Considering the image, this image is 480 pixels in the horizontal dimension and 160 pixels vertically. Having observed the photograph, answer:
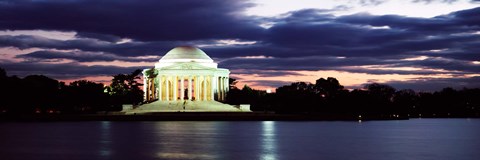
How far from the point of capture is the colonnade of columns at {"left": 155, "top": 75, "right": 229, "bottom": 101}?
19050cm

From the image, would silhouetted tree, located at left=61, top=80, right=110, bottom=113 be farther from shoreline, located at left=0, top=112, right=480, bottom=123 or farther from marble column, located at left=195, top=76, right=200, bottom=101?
marble column, located at left=195, top=76, right=200, bottom=101

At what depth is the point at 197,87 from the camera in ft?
629

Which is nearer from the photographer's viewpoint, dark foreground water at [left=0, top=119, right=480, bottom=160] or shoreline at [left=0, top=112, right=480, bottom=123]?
dark foreground water at [left=0, top=119, right=480, bottom=160]

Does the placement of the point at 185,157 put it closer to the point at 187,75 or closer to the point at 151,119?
the point at 151,119

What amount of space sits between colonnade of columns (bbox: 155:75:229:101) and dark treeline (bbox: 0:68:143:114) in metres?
7.77

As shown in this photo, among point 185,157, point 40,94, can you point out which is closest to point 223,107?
point 40,94

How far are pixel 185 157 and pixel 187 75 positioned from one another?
134m

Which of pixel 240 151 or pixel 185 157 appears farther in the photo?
pixel 240 151

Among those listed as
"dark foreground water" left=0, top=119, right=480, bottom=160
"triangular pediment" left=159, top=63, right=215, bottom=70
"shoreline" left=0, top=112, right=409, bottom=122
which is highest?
"triangular pediment" left=159, top=63, right=215, bottom=70

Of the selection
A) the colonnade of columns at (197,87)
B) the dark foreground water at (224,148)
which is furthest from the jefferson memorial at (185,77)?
the dark foreground water at (224,148)

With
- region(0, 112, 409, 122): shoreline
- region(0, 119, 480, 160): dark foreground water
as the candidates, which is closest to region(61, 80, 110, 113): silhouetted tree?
region(0, 112, 409, 122): shoreline

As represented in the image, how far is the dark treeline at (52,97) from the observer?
154 metres

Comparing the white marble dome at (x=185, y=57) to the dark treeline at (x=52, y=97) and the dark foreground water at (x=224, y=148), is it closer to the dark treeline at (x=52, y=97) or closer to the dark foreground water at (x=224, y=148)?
the dark treeline at (x=52, y=97)

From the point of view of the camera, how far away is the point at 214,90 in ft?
634
